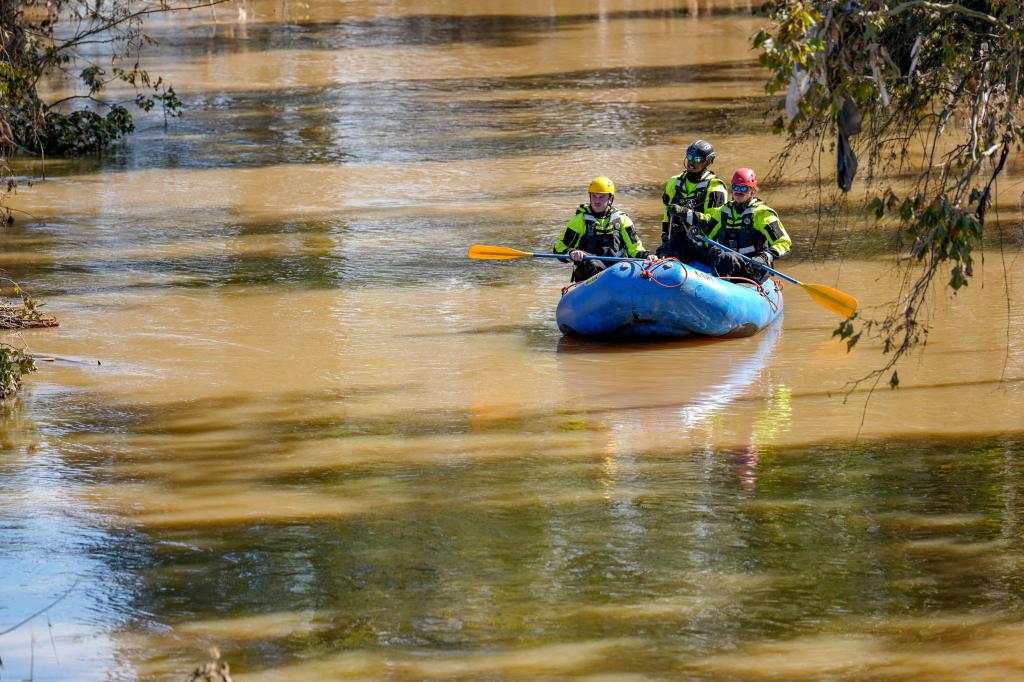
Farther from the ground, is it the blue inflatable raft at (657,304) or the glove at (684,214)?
the glove at (684,214)

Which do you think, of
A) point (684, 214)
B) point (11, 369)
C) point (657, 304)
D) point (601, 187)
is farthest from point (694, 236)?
point (11, 369)

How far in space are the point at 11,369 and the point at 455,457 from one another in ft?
10.7

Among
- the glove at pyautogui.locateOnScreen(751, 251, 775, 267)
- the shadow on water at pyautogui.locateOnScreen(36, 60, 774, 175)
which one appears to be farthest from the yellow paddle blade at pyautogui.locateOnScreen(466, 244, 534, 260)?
the shadow on water at pyautogui.locateOnScreen(36, 60, 774, 175)

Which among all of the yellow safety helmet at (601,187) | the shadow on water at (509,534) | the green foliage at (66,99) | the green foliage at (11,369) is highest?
the green foliage at (66,99)

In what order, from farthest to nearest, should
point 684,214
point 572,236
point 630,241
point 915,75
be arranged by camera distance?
1. point 684,214
2. point 572,236
3. point 630,241
4. point 915,75

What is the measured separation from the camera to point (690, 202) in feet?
42.8

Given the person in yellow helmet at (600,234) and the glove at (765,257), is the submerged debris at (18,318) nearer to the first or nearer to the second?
the person in yellow helmet at (600,234)

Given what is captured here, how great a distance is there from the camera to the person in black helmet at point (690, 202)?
1271 centimetres

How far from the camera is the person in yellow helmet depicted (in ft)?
40.9

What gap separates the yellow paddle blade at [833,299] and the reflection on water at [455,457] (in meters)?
0.31

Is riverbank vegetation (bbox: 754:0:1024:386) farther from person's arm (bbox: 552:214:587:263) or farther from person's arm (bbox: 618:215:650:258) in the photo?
person's arm (bbox: 552:214:587:263)

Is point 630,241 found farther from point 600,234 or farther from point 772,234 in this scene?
point 772,234

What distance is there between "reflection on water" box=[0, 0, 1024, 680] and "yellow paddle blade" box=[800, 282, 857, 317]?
31 centimetres

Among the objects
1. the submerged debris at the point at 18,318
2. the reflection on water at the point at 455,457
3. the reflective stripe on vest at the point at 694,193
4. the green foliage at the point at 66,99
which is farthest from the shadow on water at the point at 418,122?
the submerged debris at the point at 18,318
